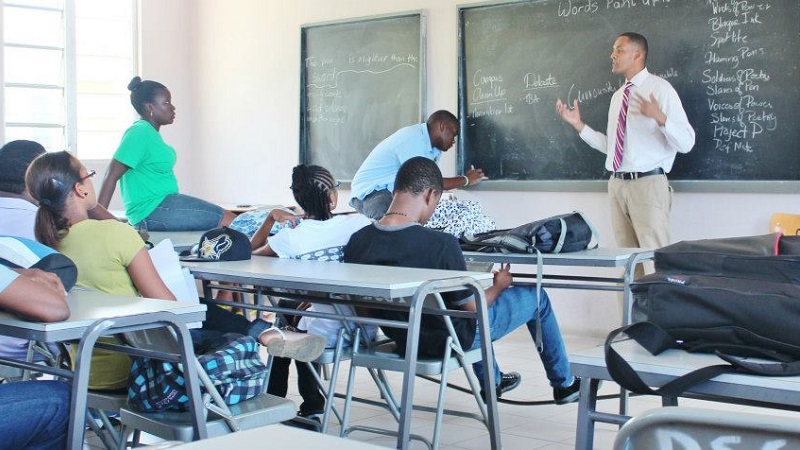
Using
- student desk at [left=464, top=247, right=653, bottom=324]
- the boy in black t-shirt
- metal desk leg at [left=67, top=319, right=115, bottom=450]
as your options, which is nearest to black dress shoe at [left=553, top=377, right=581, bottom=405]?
the boy in black t-shirt

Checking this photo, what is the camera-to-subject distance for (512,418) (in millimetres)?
4098

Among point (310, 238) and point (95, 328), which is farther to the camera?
point (310, 238)

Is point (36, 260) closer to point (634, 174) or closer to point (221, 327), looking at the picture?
point (221, 327)

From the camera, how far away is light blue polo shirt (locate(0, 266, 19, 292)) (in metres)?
2.11

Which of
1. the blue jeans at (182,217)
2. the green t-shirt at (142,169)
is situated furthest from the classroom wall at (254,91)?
the green t-shirt at (142,169)

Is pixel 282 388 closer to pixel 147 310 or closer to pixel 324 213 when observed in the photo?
pixel 324 213

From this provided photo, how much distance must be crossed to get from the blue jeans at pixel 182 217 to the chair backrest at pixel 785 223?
284cm

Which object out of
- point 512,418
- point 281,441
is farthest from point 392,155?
point 281,441

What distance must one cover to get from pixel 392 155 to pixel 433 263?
7.51 feet

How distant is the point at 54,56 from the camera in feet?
25.0

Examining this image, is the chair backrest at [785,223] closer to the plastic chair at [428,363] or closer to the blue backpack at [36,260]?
the plastic chair at [428,363]

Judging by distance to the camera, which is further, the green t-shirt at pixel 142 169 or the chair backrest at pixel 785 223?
the green t-shirt at pixel 142 169

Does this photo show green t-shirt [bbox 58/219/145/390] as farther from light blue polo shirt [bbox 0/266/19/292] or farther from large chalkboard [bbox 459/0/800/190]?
large chalkboard [bbox 459/0/800/190]

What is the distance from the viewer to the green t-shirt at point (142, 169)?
5.25 m
